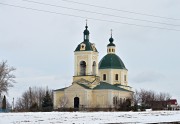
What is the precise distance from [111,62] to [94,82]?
34.1ft

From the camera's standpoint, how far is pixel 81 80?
10581cm

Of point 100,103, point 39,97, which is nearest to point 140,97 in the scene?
point 100,103

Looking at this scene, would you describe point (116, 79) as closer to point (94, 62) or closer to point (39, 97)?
point (94, 62)

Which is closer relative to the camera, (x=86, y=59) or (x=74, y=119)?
(x=74, y=119)

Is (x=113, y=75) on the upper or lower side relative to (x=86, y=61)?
lower

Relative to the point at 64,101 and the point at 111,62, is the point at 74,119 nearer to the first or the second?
the point at 64,101

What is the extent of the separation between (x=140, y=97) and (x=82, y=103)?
62.4 feet

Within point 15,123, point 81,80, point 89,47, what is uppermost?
point 89,47

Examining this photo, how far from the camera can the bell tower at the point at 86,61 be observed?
10606cm

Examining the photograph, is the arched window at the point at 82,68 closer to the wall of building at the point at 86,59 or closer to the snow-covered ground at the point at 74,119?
the wall of building at the point at 86,59

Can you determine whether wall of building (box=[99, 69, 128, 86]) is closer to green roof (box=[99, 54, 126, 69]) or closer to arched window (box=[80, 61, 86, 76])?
green roof (box=[99, 54, 126, 69])

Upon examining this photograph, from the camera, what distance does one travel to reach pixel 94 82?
105 metres

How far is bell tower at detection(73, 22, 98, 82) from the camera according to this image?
106062 millimetres

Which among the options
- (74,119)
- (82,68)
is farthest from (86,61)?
(74,119)
